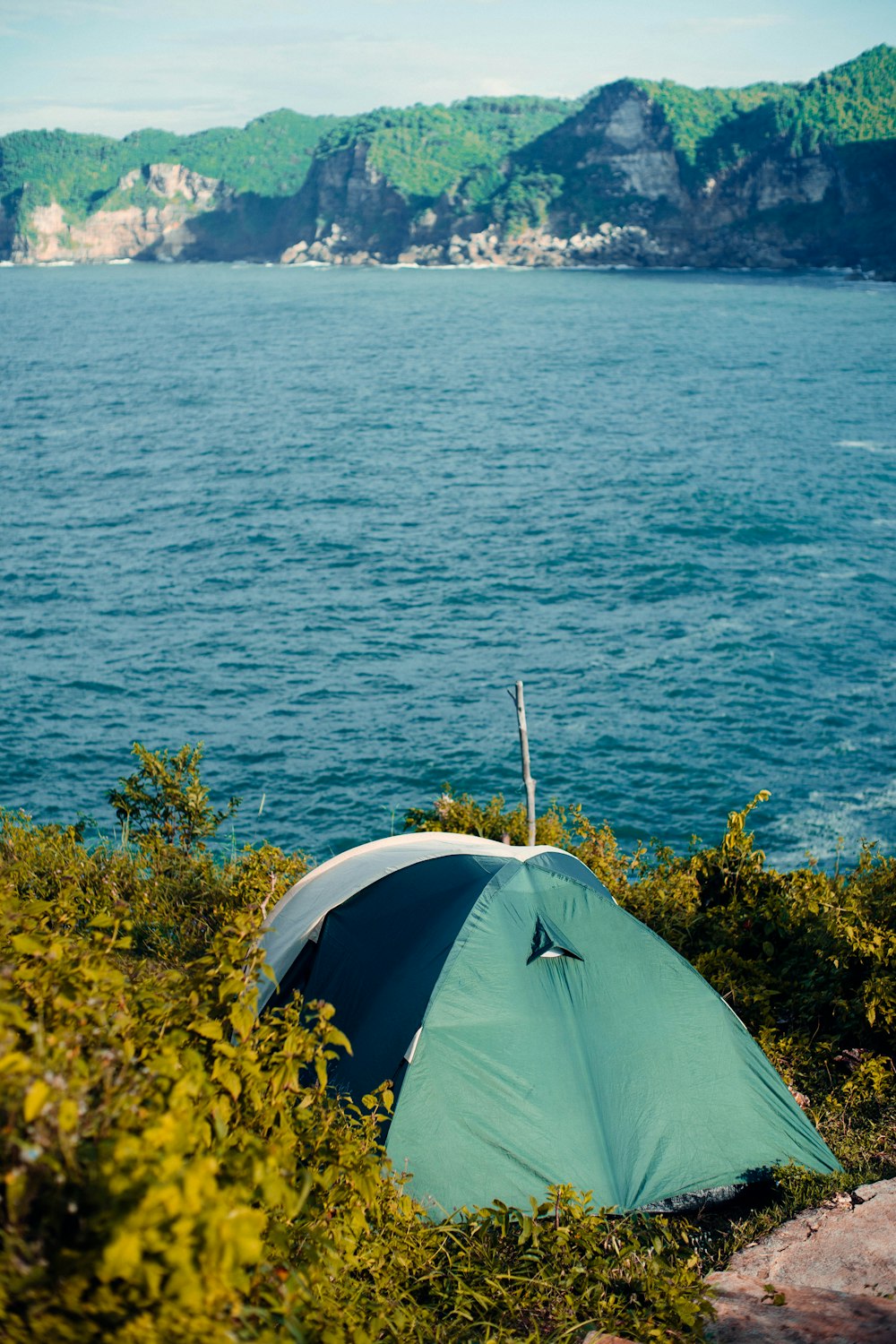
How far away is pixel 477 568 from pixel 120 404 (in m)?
42.6

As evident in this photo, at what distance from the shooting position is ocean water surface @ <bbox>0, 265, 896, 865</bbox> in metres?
27.0


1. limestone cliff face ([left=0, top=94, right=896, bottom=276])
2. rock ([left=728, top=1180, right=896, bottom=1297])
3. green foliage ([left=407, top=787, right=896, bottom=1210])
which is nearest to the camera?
rock ([left=728, top=1180, right=896, bottom=1297])

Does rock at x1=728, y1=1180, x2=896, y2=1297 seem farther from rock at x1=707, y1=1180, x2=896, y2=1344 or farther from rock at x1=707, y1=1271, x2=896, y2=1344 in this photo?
rock at x1=707, y1=1271, x2=896, y2=1344

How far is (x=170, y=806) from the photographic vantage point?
46.6 ft

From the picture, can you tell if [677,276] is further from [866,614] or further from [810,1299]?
[810,1299]

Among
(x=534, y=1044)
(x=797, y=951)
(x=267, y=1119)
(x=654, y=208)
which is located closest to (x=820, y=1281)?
(x=534, y=1044)

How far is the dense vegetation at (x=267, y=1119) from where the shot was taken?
2.91m

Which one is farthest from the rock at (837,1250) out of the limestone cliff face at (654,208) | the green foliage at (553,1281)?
the limestone cliff face at (654,208)

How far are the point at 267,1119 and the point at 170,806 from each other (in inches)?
411

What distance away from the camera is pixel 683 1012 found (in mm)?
9125

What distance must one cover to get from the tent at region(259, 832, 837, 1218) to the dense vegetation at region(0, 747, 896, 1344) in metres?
0.49

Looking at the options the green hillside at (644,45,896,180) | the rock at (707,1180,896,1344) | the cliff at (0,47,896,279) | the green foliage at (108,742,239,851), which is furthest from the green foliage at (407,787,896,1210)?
the green hillside at (644,45,896,180)

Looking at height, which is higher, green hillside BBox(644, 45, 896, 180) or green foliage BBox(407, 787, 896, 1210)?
green hillside BBox(644, 45, 896, 180)

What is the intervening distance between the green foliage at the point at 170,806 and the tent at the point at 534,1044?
15.4ft
